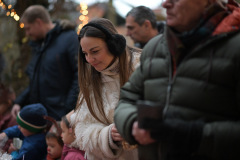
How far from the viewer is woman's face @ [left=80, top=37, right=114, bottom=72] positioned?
7.34ft

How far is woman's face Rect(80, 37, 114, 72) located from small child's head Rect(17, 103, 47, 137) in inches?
54.4

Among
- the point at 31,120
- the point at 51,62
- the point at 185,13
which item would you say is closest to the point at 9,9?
the point at 51,62

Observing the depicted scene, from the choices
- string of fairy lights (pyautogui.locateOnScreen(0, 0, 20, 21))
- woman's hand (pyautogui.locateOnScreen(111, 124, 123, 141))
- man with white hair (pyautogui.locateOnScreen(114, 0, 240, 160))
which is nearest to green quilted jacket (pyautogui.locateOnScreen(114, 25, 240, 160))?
man with white hair (pyautogui.locateOnScreen(114, 0, 240, 160))

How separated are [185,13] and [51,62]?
254cm

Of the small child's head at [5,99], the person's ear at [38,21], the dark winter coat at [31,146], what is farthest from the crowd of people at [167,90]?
the small child's head at [5,99]

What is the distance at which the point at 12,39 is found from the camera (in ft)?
17.4

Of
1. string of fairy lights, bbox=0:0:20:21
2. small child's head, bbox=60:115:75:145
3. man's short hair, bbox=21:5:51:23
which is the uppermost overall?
string of fairy lights, bbox=0:0:20:21

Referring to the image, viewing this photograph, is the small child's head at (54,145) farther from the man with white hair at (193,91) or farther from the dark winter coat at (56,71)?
the man with white hair at (193,91)

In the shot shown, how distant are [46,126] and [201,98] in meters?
2.47

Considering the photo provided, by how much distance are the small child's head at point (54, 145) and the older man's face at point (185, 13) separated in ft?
6.63

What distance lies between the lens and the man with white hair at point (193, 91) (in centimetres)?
129

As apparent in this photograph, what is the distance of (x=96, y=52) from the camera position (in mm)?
2256

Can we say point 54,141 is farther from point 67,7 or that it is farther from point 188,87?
point 67,7

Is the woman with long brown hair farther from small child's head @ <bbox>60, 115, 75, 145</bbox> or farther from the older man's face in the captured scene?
the older man's face
